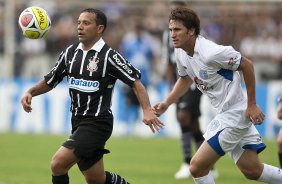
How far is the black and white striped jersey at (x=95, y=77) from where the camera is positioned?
8.64m

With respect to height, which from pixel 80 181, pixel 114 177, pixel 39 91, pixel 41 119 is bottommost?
pixel 41 119

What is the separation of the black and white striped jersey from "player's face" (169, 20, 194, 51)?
23.5 inches

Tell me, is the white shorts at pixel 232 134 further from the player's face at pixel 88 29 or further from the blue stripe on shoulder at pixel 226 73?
the player's face at pixel 88 29

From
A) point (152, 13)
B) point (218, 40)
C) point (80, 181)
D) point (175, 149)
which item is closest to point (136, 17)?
point (152, 13)

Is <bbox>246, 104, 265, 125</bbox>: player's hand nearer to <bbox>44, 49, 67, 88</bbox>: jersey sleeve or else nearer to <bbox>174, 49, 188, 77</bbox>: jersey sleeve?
<bbox>174, 49, 188, 77</bbox>: jersey sleeve

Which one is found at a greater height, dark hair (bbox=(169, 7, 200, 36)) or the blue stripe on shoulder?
dark hair (bbox=(169, 7, 200, 36))

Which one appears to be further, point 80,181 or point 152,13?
point 152,13

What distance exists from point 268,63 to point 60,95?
5.97 m

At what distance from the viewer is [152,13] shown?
22.9 metres

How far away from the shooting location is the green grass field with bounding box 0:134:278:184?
1196 cm

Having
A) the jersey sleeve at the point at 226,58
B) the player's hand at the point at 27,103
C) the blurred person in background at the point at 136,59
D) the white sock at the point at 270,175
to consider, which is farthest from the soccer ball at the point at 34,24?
the blurred person in background at the point at 136,59

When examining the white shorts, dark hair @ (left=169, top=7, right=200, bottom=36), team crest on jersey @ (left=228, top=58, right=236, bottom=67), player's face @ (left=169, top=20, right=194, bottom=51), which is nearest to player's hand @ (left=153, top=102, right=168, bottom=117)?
the white shorts

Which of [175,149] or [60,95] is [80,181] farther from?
[60,95]

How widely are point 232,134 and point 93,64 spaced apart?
1.76m
